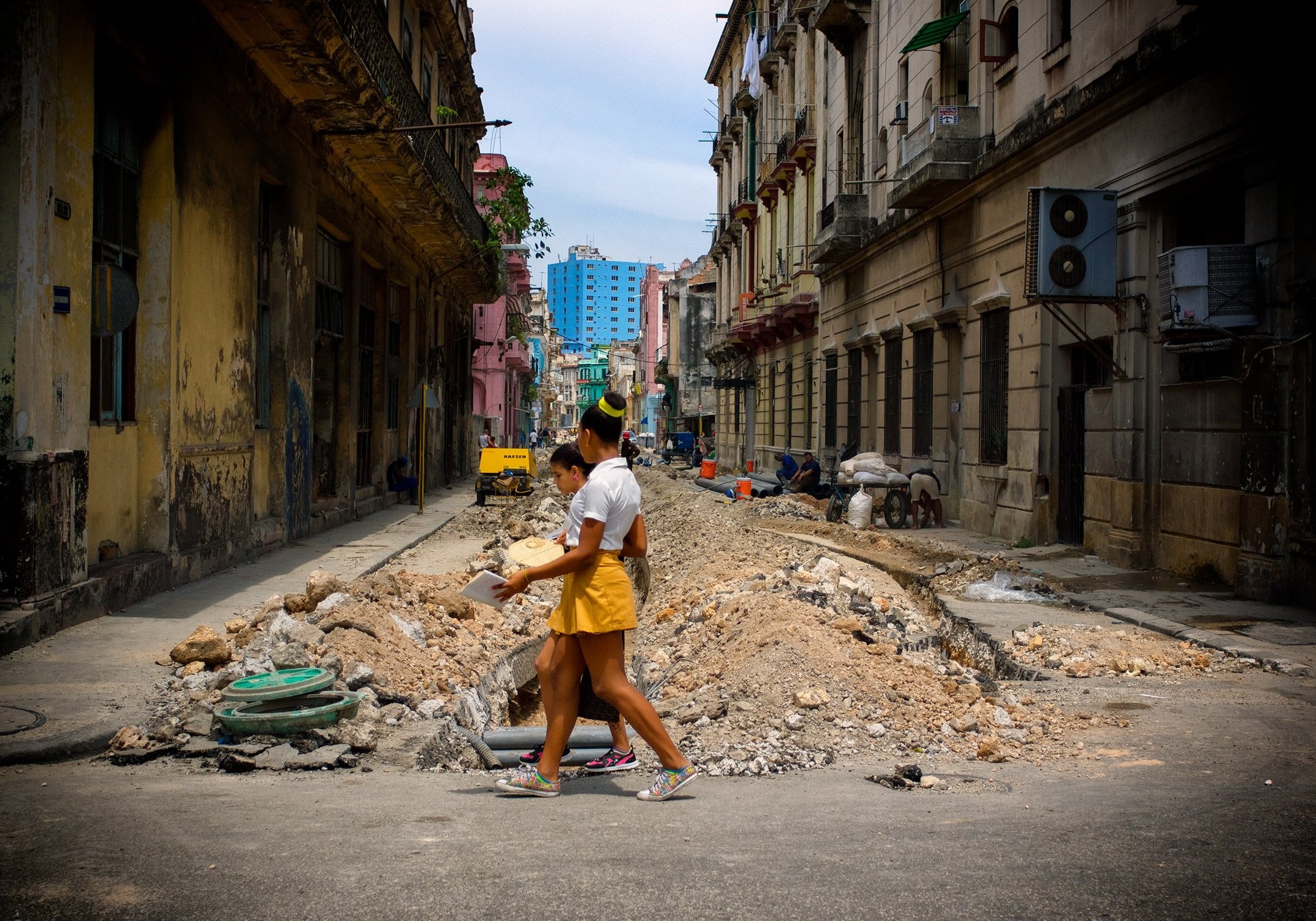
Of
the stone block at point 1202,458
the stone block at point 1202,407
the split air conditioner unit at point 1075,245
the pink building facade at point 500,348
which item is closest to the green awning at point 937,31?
the split air conditioner unit at point 1075,245

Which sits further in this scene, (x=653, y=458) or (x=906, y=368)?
(x=653, y=458)

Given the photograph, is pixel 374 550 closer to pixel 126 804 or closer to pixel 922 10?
pixel 126 804

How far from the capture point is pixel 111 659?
6.56 meters

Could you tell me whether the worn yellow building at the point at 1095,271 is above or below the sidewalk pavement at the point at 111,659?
above

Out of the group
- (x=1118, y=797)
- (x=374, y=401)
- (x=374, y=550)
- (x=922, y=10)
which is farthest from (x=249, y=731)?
(x=922, y=10)

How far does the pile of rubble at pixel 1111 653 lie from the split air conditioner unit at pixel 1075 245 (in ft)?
15.6

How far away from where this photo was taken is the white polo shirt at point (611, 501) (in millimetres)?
4324

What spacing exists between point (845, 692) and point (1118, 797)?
6.73ft

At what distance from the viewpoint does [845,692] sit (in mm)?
6230

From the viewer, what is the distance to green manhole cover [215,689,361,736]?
204 inches

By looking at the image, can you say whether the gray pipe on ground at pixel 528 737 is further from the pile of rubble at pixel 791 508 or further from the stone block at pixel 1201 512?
the pile of rubble at pixel 791 508

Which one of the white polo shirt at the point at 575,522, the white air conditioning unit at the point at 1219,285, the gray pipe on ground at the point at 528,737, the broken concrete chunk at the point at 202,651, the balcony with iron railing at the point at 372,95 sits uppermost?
the balcony with iron railing at the point at 372,95

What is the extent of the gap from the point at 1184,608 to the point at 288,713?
7158mm

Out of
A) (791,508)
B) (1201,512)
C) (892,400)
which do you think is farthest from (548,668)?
(892,400)
